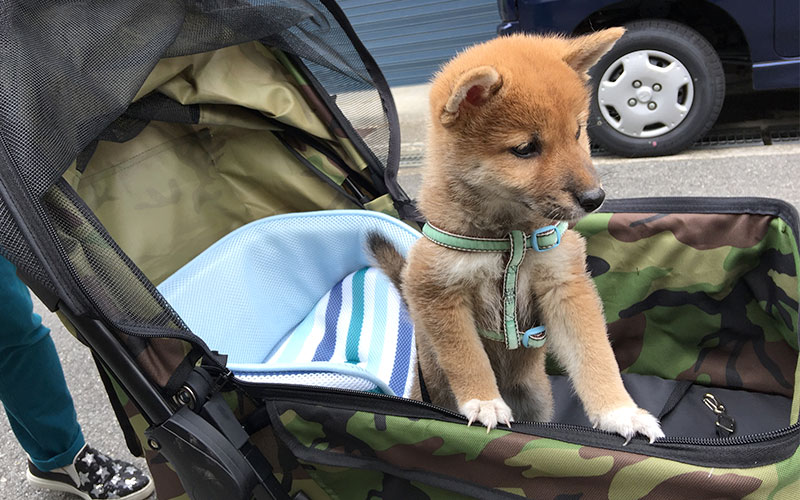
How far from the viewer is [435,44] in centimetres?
541

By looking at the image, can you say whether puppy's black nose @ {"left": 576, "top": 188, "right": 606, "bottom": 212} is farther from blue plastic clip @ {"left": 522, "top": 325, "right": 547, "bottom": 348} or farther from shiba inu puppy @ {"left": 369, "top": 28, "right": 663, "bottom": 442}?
blue plastic clip @ {"left": 522, "top": 325, "right": 547, "bottom": 348}

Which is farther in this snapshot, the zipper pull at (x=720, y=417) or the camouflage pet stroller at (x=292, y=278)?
the zipper pull at (x=720, y=417)

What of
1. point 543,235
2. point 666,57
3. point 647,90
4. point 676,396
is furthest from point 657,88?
point 543,235

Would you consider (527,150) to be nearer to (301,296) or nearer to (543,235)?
(543,235)

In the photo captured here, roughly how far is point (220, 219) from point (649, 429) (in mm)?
1463

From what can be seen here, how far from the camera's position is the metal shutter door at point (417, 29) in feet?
16.8

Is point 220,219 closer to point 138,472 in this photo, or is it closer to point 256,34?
point 256,34

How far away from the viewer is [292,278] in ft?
6.68

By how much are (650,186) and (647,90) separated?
1.72 ft

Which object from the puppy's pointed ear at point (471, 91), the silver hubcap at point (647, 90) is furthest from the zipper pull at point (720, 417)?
the silver hubcap at point (647, 90)

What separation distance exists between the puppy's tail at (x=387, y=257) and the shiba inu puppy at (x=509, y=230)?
12 cm

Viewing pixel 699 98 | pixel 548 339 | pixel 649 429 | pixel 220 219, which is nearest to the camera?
pixel 649 429

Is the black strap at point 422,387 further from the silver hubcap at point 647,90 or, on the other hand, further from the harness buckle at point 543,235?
the silver hubcap at point 647,90

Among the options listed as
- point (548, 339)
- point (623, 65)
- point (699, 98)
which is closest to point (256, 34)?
point (548, 339)
